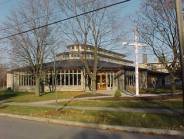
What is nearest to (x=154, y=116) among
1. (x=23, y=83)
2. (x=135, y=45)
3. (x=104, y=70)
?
(x=135, y=45)

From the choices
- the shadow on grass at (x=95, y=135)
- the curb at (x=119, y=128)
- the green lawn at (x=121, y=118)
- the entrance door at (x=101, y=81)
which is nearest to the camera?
the shadow on grass at (x=95, y=135)

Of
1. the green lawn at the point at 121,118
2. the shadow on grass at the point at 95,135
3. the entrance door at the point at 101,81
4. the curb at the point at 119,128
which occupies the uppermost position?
the entrance door at the point at 101,81

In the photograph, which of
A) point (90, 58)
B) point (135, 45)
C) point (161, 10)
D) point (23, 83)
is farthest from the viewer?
point (23, 83)

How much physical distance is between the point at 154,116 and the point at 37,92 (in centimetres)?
2761

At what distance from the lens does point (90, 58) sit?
5319cm

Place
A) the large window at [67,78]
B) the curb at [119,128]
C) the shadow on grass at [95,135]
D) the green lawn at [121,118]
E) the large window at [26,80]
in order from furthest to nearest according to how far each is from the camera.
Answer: the large window at [26,80], the large window at [67,78], the green lawn at [121,118], the curb at [119,128], the shadow on grass at [95,135]

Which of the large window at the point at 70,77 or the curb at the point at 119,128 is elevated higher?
the large window at the point at 70,77

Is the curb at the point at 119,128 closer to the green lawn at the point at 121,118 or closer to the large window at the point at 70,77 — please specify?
the green lawn at the point at 121,118

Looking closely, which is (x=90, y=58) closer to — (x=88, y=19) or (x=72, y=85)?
(x=72, y=85)

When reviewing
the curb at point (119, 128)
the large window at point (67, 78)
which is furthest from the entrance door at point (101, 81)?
the curb at point (119, 128)

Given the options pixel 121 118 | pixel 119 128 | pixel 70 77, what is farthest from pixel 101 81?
pixel 119 128

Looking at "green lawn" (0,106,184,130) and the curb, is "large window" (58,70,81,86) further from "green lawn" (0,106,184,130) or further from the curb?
the curb

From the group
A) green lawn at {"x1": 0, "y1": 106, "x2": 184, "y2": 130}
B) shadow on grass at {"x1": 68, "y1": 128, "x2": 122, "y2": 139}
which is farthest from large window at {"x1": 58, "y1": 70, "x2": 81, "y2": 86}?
shadow on grass at {"x1": 68, "y1": 128, "x2": 122, "y2": 139}

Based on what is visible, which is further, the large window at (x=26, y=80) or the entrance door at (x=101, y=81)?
the large window at (x=26, y=80)
